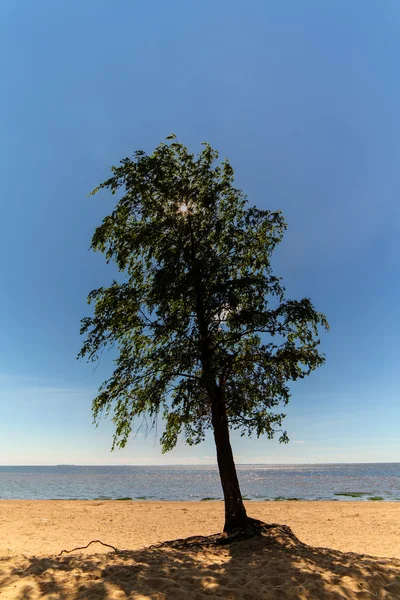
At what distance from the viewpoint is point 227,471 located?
1254cm

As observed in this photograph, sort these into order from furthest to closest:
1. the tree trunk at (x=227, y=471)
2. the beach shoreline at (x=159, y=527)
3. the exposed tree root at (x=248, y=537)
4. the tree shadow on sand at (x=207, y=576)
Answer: the beach shoreline at (x=159, y=527) → the tree trunk at (x=227, y=471) → the exposed tree root at (x=248, y=537) → the tree shadow on sand at (x=207, y=576)

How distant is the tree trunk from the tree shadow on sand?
1.78m

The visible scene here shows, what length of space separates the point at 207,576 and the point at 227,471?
16.1 feet

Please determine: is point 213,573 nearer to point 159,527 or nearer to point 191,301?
point 191,301

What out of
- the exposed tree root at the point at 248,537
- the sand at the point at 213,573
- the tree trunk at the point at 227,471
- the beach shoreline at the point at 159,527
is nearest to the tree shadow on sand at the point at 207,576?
the sand at the point at 213,573

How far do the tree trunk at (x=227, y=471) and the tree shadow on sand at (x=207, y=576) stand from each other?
1778mm

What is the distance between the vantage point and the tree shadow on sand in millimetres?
6578

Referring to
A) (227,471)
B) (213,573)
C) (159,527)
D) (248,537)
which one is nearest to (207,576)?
(213,573)

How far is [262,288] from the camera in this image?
13430 millimetres

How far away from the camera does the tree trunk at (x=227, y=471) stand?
39.5 feet

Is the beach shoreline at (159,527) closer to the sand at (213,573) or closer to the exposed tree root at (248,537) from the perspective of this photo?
the sand at (213,573)

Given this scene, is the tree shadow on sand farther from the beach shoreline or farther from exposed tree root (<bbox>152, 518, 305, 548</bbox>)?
the beach shoreline

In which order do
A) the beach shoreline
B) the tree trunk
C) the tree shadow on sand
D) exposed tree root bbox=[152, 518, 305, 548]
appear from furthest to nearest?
the beach shoreline
the tree trunk
exposed tree root bbox=[152, 518, 305, 548]
the tree shadow on sand

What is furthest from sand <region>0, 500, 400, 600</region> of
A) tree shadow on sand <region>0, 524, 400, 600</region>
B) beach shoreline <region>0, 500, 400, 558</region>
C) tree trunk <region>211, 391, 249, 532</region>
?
beach shoreline <region>0, 500, 400, 558</region>
